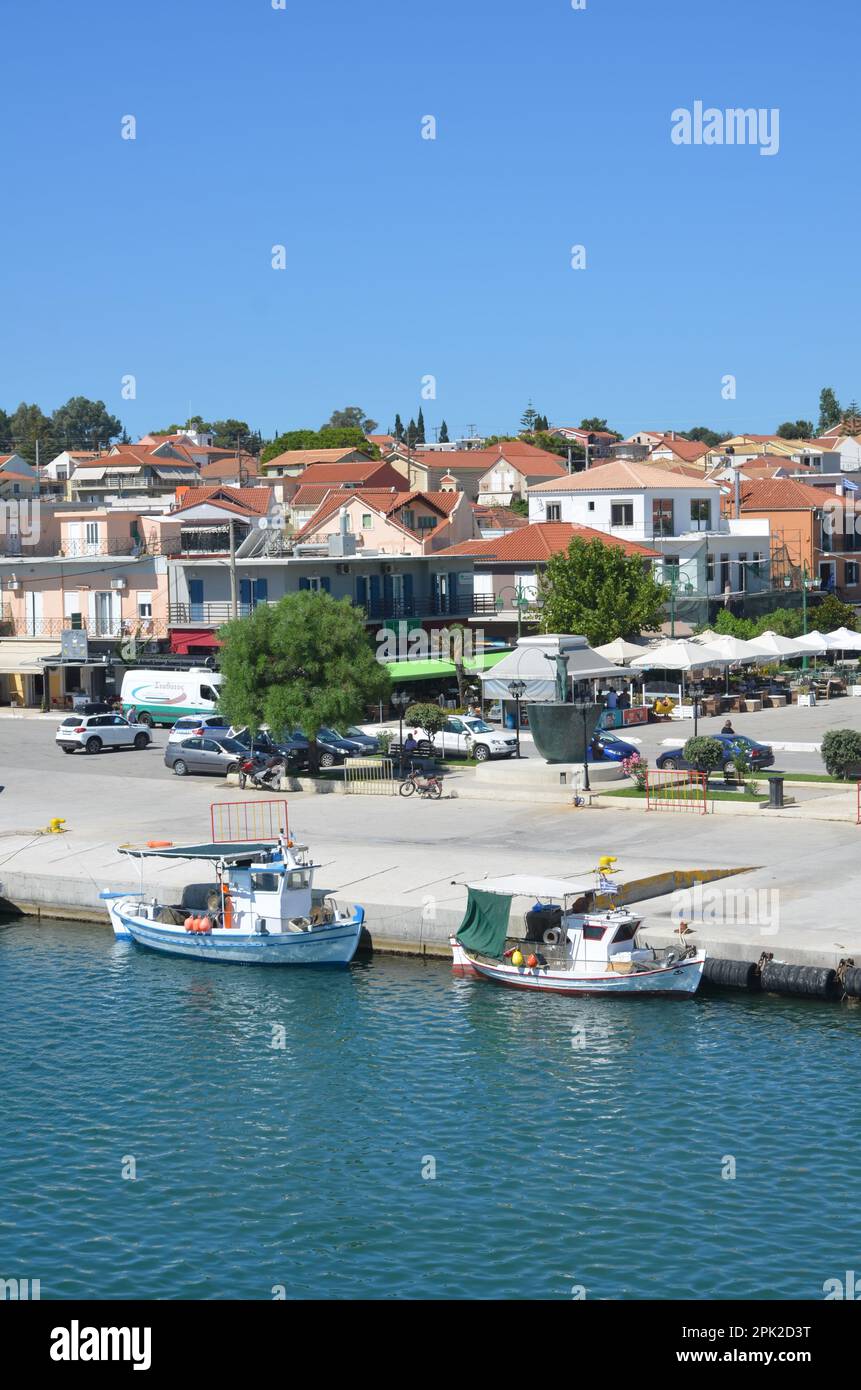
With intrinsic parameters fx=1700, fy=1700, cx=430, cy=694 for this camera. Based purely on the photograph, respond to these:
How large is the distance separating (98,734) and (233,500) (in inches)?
1789

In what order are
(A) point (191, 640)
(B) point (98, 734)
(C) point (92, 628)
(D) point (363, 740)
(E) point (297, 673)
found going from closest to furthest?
(E) point (297, 673) → (D) point (363, 740) → (B) point (98, 734) → (A) point (191, 640) → (C) point (92, 628)

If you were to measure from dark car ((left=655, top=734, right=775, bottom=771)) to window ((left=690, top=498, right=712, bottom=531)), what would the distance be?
44791mm

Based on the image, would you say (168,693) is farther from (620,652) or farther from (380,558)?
(620,652)

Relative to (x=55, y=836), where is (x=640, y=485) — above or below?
above

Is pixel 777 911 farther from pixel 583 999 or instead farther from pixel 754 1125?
pixel 754 1125

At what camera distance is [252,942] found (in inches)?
1395

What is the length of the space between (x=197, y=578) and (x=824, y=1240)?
187 feet

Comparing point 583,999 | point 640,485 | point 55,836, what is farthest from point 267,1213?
point 640,485

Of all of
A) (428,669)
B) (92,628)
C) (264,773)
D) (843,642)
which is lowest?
(264,773)

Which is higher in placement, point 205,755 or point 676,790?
point 205,755

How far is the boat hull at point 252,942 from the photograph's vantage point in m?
34.6

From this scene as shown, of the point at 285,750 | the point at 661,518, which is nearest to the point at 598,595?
the point at 285,750

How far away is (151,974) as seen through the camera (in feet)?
115

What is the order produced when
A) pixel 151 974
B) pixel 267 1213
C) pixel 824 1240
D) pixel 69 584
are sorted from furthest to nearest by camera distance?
pixel 69 584 < pixel 151 974 < pixel 267 1213 < pixel 824 1240
